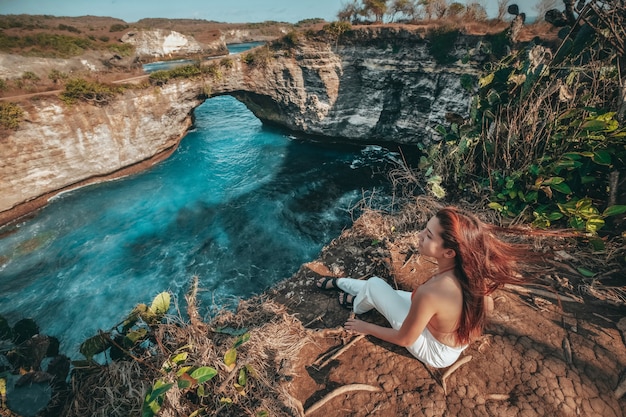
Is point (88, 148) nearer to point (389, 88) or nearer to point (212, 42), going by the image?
point (389, 88)

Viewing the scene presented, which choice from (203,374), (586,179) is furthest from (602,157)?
(203,374)

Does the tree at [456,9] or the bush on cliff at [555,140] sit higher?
the tree at [456,9]

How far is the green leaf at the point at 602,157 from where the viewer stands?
439cm

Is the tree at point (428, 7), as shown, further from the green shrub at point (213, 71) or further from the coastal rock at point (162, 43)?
the coastal rock at point (162, 43)

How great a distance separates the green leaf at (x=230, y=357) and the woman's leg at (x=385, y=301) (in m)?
1.62

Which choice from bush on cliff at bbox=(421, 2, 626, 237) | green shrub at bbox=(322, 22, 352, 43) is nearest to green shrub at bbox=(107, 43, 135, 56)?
green shrub at bbox=(322, 22, 352, 43)

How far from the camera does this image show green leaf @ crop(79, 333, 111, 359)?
2.73m

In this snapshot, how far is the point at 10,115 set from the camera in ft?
33.9

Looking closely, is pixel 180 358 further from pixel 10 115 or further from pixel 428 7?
pixel 428 7

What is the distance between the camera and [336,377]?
307 centimetres

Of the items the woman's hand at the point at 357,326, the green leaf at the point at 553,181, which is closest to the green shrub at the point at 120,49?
the woman's hand at the point at 357,326

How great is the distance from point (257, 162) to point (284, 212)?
196 inches

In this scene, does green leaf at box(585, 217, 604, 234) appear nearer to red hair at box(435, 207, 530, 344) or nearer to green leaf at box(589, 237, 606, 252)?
green leaf at box(589, 237, 606, 252)

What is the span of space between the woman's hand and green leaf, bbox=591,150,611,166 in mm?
4611
